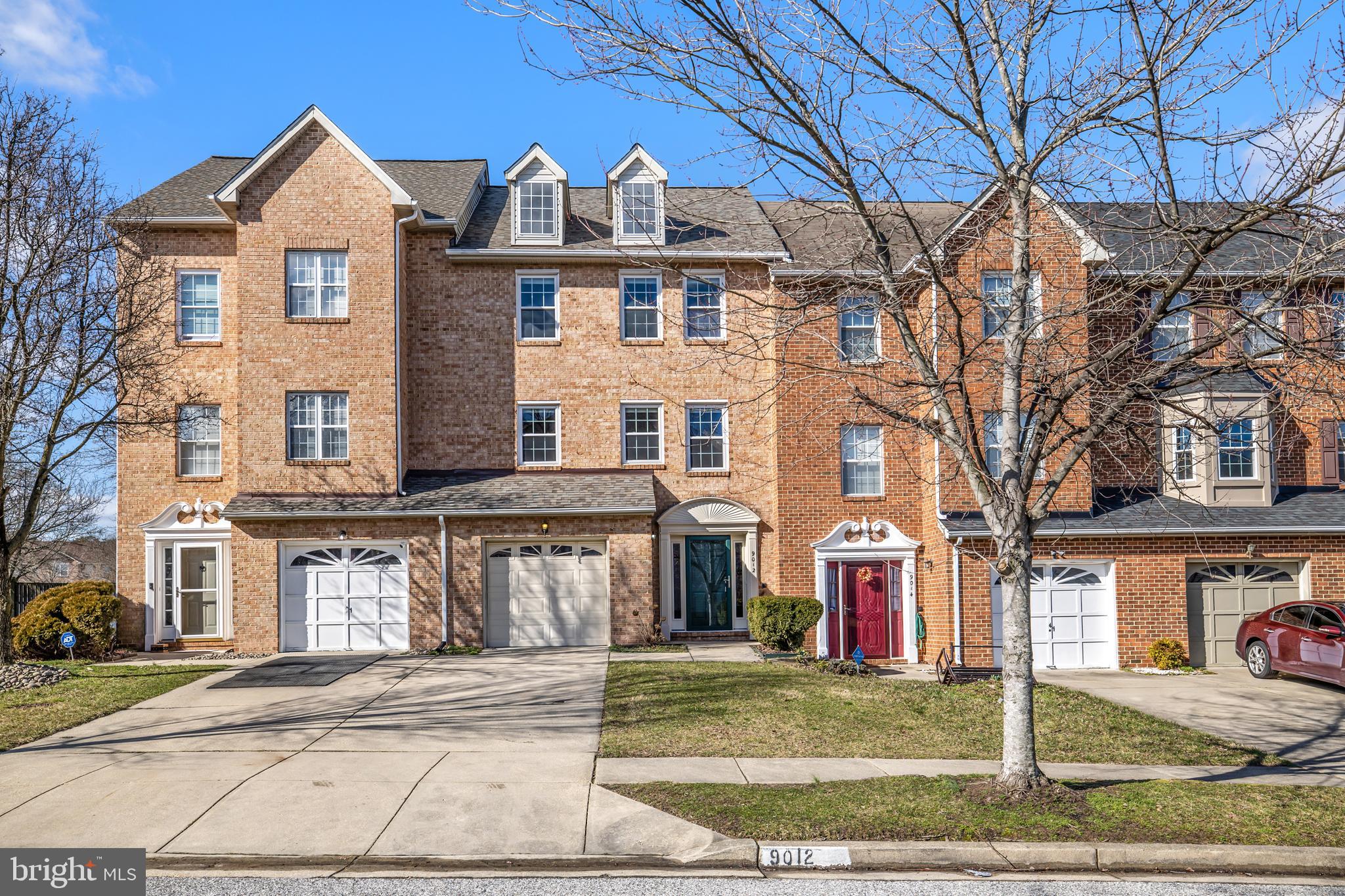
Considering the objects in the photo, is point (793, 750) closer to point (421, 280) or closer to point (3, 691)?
point (3, 691)

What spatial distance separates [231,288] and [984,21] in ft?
56.6

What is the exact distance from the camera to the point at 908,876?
726 cm

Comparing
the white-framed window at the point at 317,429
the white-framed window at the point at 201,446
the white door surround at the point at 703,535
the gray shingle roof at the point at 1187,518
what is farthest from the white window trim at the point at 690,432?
the white-framed window at the point at 201,446

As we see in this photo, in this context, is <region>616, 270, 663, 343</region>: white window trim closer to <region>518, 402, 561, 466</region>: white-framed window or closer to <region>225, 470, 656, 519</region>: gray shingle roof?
<region>518, 402, 561, 466</region>: white-framed window

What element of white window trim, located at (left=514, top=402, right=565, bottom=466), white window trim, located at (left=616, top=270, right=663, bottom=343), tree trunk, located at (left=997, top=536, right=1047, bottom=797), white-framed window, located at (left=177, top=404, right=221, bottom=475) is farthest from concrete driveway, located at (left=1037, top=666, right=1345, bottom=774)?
white-framed window, located at (left=177, top=404, right=221, bottom=475)

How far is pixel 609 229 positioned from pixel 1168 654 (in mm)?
14738

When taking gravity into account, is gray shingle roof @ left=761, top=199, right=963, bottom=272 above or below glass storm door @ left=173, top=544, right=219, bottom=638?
above

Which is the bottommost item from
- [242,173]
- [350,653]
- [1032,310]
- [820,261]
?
[350,653]

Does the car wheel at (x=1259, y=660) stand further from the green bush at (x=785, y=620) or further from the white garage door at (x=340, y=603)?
the white garage door at (x=340, y=603)

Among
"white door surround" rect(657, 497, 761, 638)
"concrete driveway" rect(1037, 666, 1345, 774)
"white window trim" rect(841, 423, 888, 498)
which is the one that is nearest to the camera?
"concrete driveway" rect(1037, 666, 1345, 774)

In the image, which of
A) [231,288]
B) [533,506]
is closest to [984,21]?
[533,506]

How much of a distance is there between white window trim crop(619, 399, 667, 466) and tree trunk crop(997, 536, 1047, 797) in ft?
42.8

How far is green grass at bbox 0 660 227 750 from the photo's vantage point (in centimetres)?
1198

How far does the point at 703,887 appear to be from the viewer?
274 inches
